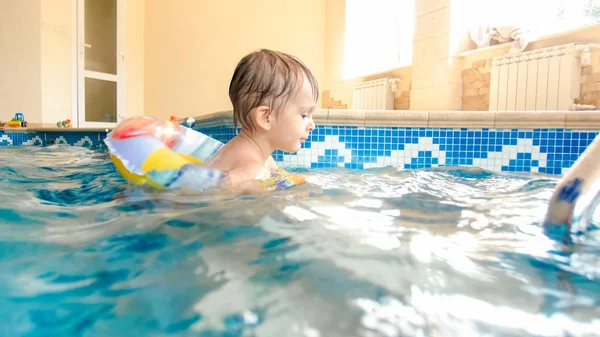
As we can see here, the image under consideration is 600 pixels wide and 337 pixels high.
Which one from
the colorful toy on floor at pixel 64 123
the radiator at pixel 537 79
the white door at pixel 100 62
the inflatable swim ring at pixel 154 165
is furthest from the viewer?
the white door at pixel 100 62

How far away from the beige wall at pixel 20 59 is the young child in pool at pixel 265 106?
6.24m

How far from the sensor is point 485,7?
20.1ft

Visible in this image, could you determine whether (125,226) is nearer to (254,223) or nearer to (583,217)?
(254,223)

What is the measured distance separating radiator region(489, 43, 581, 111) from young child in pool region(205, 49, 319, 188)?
3.89 meters

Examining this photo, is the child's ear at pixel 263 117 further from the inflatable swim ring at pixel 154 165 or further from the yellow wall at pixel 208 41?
the yellow wall at pixel 208 41

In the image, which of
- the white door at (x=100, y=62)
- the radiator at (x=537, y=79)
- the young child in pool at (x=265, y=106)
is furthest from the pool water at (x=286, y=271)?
the white door at (x=100, y=62)

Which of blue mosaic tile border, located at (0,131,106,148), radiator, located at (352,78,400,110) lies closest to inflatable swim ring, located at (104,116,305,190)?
blue mosaic tile border, located at (0,131,106,148)

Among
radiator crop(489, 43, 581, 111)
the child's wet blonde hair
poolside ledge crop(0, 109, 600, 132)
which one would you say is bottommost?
poolside ledge crop(0, 109, 600, 132)

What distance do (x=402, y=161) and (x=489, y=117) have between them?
0.66m

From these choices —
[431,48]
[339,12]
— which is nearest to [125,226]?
[431,48]

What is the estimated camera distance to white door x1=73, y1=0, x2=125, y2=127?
799 cm

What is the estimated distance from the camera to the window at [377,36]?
784 cm

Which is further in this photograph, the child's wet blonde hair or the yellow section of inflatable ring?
the child's wet blonde hair

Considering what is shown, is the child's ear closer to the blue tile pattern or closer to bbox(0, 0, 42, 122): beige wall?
the blue tile pattern
